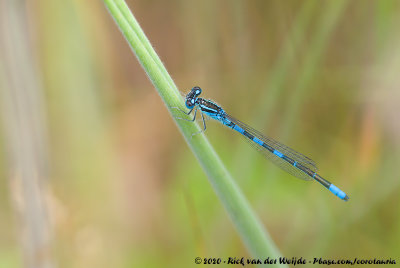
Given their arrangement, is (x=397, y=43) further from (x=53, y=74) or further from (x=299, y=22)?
(x=53, y=74)

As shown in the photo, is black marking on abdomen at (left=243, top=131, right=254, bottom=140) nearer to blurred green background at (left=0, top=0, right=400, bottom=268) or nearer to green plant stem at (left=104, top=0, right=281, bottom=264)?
blurred green background at (left=0, top=0, right=400, bottom=268)

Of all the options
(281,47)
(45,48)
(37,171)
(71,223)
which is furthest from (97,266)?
(281,47)

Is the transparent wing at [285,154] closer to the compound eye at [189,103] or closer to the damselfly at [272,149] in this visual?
the damselfly at [272,149]

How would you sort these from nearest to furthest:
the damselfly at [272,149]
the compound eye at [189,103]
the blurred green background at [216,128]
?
the compound eye at [189,103], the blurred green background at [216,128], the damselfly at [272,149]

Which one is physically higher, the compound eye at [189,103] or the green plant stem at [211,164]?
the compound eye at [189,103]

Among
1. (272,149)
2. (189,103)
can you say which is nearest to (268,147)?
(272,149)

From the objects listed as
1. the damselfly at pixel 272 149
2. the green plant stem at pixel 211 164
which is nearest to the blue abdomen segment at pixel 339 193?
the damselfly at pixel 272 149

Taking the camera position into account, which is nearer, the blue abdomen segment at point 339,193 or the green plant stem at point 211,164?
the green plant stem at point 211,164

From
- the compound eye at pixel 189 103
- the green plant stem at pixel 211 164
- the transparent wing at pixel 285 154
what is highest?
the compound eye at pixel 189 103
